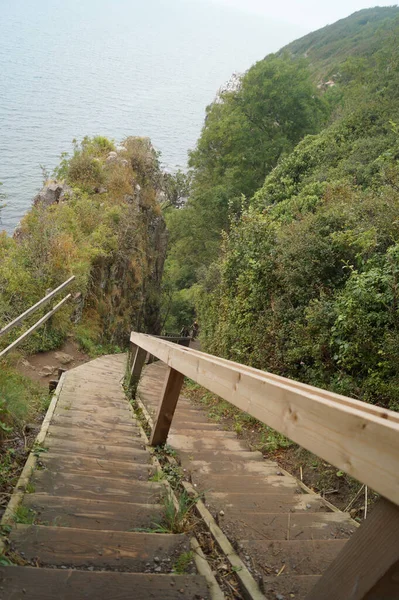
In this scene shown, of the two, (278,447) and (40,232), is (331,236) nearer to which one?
(278,447)

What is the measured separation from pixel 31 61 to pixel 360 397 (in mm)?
82940

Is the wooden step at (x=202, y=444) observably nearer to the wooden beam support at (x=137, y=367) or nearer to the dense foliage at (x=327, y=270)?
the wooden beam support at (x=137, y=367)

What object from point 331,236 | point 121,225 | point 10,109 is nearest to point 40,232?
point 121,225

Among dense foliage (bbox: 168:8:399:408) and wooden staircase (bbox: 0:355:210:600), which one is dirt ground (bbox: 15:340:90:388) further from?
wooden staircase (bbox: 0:355:210:600)

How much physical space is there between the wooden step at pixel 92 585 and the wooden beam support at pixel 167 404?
6.04 ft

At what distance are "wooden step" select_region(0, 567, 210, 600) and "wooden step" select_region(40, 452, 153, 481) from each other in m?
1.45

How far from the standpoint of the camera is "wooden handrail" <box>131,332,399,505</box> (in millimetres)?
1158

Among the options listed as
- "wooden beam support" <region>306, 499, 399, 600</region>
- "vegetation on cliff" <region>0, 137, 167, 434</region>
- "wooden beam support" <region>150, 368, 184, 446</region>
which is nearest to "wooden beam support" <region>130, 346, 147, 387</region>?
"vegetation on cliff" <region>0, 137, 167, 434</region>

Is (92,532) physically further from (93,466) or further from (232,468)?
(232,468)

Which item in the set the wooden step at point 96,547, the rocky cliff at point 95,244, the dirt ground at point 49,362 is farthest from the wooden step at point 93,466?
the rocky cliff at point 95,244

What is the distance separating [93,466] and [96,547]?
1.39m

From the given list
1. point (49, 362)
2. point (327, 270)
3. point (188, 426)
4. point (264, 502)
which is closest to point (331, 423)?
point (264, 502)

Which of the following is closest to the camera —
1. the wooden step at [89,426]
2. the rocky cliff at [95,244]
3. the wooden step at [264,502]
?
the wooden step at [264,502]

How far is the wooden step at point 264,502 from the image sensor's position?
3.02 metres
